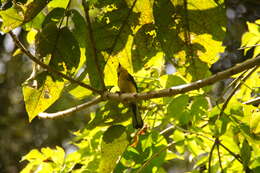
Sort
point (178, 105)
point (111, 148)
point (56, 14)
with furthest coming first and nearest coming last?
point (178, 105) → point (111, 148) → point (56, 14)

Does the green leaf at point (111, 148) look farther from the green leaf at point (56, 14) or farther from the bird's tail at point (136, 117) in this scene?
the green leaf at point (56, 14)

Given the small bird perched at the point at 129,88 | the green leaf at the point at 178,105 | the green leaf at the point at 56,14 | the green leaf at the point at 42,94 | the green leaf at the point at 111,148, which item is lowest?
the green leaf at the point at 111,148

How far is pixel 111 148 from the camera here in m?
0.95

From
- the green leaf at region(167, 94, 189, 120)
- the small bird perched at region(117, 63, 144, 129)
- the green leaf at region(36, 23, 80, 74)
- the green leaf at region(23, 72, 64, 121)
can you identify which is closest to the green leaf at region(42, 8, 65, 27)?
the green leaf at region(36, 23, 80, 74)

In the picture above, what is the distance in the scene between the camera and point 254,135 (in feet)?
3.10

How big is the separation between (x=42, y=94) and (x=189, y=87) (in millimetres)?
332

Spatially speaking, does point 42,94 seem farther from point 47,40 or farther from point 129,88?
point 129,88

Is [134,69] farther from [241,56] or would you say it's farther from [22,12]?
[241,56]

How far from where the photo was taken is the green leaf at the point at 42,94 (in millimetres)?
768

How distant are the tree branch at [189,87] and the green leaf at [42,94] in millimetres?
127

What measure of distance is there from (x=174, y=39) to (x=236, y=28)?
1.72 metres

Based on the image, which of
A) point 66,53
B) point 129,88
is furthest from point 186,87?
point 129,88

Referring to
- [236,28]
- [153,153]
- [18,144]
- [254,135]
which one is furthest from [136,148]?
[18,144]

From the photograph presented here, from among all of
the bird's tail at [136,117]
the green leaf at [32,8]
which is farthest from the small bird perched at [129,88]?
the green leaf at [32,8]
